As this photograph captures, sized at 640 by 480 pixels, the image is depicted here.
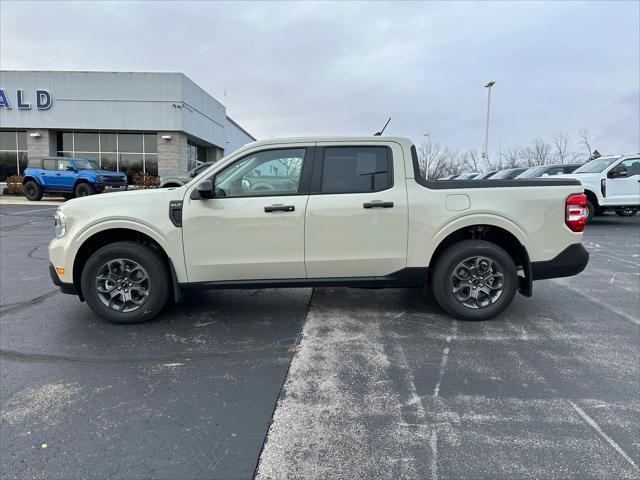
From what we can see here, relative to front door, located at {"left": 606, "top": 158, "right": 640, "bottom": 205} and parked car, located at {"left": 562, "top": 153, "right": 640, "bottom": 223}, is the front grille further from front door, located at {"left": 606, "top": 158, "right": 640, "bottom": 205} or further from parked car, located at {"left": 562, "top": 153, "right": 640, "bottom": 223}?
front door, located at {"left": 606, "top": 158, "right": 640, "bottom": 205}

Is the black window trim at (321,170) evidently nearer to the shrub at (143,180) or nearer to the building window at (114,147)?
the shrub at (143,180)

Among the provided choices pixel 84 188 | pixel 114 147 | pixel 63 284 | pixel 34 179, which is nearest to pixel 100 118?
pixel 114 147

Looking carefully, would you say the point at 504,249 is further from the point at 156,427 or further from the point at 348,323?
the point at 156,427

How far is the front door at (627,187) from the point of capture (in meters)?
13.2

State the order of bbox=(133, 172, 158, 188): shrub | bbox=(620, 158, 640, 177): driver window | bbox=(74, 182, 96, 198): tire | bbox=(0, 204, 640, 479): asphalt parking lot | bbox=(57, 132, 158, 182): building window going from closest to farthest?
bbox=(0, 204, 640, 479): asphalt parking lot
bbox=(620, 158, 640, 177): driver window
bbox=(74, 182, 96, 198): tire
bbox=(133, 172, 158, 188): shrub
bbox=(57, 132, 158, 182): building window

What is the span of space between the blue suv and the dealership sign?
6254 mm

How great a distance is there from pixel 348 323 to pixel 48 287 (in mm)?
4266

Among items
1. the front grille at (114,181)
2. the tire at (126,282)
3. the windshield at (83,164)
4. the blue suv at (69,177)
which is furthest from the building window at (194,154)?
the tire at (126,282)

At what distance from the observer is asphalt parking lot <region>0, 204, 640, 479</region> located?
2.40 meters

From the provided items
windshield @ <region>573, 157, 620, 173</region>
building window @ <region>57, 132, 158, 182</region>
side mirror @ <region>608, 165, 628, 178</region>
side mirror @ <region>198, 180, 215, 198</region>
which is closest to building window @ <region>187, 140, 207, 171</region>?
building window @ <region>57, 132, 158, 182</region>

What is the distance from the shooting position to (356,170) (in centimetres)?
446

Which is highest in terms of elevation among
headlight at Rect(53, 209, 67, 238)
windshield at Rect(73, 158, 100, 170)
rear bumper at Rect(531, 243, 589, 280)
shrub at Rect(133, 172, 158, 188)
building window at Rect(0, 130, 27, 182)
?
building window at Rect(0, 130, 27, 182)

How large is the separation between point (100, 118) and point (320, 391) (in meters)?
27.7

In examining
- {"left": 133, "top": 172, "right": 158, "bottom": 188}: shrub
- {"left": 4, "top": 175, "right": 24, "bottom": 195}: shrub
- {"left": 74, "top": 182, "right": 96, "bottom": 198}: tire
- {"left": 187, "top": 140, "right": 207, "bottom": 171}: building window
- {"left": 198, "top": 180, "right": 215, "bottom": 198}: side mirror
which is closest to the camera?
{"left": 198, "top": 180, "right": 215, "bottom": 198}: side mirror
